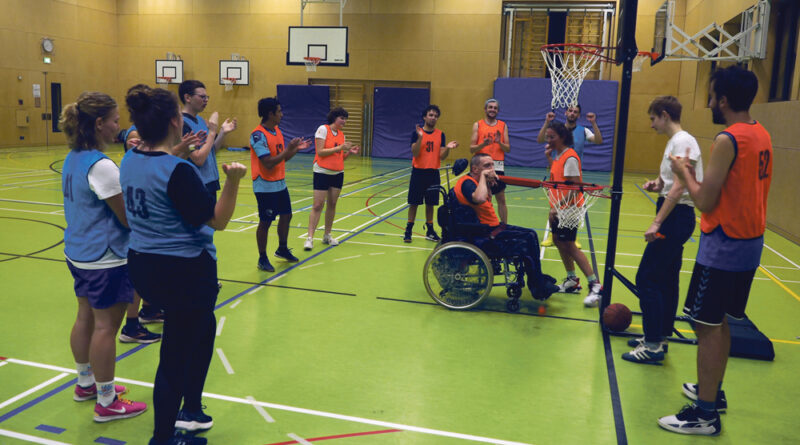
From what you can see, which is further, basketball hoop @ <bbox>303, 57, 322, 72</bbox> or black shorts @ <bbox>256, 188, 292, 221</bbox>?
basketball hoop @ <bbox>303, 57, 322, 72</bbox>

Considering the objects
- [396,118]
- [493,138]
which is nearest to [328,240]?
[493,138]

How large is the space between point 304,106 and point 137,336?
1732 cm

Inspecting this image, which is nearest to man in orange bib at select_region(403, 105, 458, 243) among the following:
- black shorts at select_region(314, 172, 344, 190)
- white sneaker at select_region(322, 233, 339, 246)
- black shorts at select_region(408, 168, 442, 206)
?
black shorts at select_region(408, 168, 442, 206)

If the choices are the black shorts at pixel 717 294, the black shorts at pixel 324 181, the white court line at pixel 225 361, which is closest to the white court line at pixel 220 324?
the white court line at pixel 225 361

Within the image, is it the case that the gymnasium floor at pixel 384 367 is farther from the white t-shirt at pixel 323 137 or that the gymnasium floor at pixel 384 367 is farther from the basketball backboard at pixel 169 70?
the basketball backboard at pixel 169 70

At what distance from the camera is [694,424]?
3250mm

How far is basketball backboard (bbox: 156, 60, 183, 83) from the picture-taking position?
21.7 metres

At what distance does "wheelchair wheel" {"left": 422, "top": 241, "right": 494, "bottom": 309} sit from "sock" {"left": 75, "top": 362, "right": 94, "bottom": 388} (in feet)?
8.75

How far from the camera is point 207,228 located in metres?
2.71

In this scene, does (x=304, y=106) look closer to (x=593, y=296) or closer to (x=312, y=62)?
(x=312, y=62)

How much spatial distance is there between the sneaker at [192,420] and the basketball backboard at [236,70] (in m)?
19.6

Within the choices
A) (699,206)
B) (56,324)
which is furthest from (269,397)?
(699,206)

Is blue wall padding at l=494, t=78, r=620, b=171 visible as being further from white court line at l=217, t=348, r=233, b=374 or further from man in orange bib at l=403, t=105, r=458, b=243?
white court line at l=217, t=348, r=233, b=374

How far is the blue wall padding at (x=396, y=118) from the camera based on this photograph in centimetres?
2006
